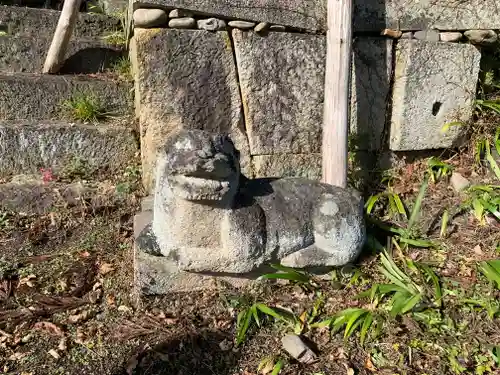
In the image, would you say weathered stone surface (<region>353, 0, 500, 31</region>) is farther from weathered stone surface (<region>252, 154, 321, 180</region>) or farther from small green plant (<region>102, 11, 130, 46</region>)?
small green plant (<region>102, 11, 130, 46</region>)

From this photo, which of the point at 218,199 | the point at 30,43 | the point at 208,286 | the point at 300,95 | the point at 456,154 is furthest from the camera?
the point at 30,43

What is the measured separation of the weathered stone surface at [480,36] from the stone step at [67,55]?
108 inches

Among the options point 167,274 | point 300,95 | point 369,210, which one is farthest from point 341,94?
point 167,274

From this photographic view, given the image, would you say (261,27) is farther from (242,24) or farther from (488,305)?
(488,305)

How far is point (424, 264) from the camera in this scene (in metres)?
2.50

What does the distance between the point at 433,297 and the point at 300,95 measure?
147 centimetres

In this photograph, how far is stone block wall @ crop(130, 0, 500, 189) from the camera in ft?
9.09

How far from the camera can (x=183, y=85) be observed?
281cm

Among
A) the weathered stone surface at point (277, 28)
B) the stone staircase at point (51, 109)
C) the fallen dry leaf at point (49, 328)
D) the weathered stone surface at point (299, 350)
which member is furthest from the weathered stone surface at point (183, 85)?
the weathered stone surface at point (299, 350)

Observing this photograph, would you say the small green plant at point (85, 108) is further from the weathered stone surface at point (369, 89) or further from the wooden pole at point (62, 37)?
the weathered stone surface at point (369, 89)

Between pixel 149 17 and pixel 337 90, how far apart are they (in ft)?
3.93

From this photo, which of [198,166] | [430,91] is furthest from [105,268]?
[430,91]

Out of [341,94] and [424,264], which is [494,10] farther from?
[424,264]

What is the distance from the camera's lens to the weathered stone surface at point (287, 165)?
3014mm
